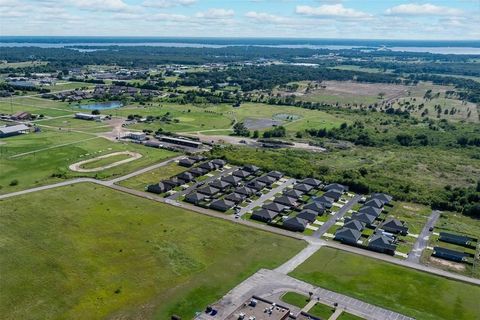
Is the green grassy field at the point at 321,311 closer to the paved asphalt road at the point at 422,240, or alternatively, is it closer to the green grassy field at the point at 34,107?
the paved asphalt road at the point at 422,240

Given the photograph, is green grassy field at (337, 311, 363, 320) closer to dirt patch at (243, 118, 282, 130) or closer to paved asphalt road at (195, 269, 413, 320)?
paved asphalt road at (195, 269, 413, 320)

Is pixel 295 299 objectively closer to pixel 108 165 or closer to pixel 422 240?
pixel 422 240

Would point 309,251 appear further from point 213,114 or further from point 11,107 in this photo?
point 11,107

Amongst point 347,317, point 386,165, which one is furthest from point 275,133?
point 347,317

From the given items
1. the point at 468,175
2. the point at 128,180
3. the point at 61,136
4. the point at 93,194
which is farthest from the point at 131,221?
the point at 468,175

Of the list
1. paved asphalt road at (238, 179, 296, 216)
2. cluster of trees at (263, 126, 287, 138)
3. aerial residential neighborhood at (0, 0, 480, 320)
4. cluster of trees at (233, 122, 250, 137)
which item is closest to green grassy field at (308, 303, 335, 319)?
aerial residential neighborhood at (0, 0, 480, 320)

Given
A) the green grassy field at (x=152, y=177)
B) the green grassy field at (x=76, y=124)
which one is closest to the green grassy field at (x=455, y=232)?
the green grassy field at (x=152, y=177)
